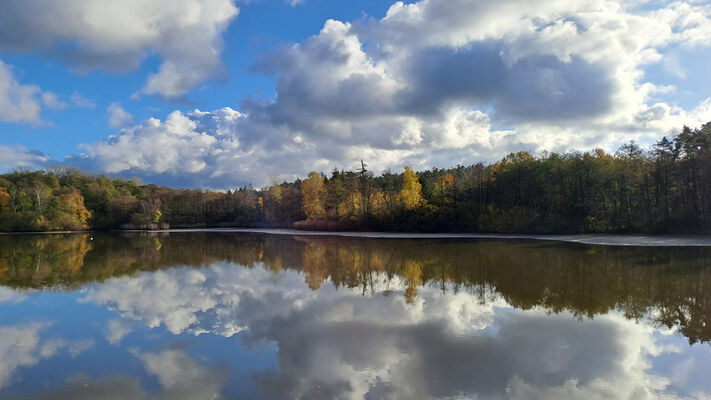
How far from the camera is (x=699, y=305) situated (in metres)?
10.4

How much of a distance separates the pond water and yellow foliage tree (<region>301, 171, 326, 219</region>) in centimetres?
4178

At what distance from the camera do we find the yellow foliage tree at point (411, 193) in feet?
150

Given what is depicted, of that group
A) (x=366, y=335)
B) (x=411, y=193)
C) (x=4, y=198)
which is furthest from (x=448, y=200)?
(x=4, y=198)

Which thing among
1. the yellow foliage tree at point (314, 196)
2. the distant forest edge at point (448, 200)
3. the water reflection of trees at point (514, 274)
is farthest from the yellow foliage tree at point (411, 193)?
the water reflection of trees at point (514, 274)

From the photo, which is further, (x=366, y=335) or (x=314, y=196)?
(x=314, y=196)

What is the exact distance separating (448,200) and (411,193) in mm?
4404

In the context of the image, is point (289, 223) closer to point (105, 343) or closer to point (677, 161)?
point (677, 161)

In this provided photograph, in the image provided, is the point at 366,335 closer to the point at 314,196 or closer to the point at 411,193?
the point at 411,193

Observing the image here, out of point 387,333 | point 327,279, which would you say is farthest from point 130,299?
point 387,333

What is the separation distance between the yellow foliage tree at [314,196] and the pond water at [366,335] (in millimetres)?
41782

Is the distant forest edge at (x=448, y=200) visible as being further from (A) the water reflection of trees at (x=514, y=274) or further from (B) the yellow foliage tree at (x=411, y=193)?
(A) the water reflection of trees at (x=514, y=274)

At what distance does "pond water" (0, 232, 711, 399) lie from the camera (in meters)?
5.87

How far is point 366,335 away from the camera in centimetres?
831

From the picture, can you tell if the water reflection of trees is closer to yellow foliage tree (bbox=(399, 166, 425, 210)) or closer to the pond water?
the pond water
